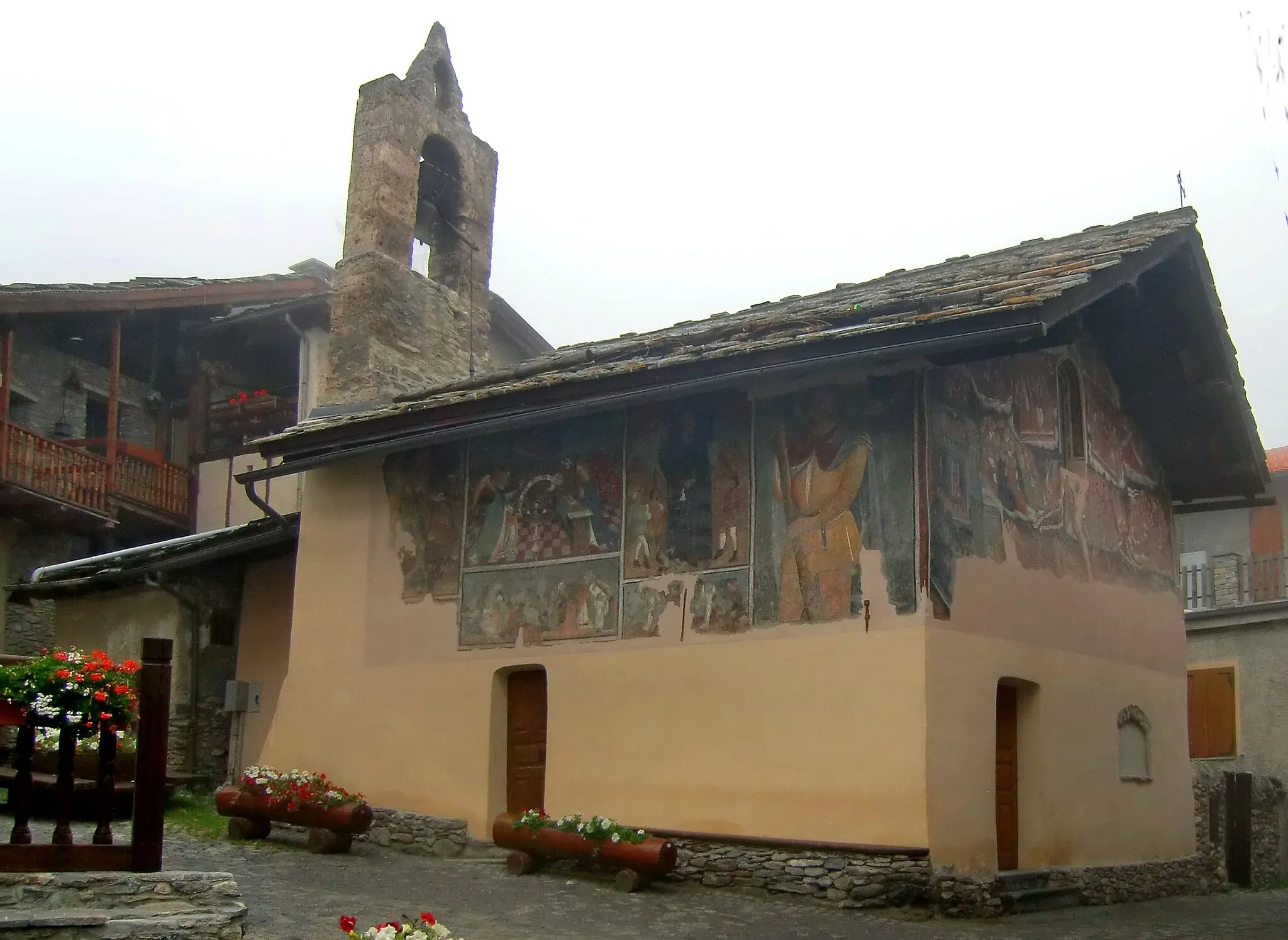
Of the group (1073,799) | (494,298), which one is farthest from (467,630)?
(494,298)

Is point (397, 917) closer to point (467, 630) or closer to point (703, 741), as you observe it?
point (703, 741)

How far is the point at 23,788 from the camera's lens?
670 cm

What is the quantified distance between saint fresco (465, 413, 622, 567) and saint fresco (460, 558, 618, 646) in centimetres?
13

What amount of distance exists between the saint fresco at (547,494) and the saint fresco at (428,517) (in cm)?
19

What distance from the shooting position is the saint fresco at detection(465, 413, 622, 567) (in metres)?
11.7

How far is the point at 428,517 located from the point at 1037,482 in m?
5.29

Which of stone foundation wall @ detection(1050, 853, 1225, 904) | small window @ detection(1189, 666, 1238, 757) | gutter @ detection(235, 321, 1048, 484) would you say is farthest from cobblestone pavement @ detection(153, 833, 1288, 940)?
small window @ detection(1189, 666, 1238, 757)

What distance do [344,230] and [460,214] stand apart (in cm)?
152

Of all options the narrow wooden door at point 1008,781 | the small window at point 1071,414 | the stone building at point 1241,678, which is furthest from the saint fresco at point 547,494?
the stone building at point 1241,678

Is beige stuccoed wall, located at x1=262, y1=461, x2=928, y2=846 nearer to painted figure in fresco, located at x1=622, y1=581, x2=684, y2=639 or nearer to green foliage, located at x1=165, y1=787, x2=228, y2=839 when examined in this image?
painted figure in fresco, located at x1=622, y1=581, x2=684, y2=639

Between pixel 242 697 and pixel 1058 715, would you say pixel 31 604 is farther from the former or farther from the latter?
pixel 1058 715

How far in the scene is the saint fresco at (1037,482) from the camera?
10.4 m

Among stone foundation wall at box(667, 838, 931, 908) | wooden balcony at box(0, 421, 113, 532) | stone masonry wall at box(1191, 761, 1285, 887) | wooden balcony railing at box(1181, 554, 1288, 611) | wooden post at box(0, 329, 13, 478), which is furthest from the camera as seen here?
wooden balcony railing at box(1181, 554, 1288, 611)

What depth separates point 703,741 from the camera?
10.7 metres
